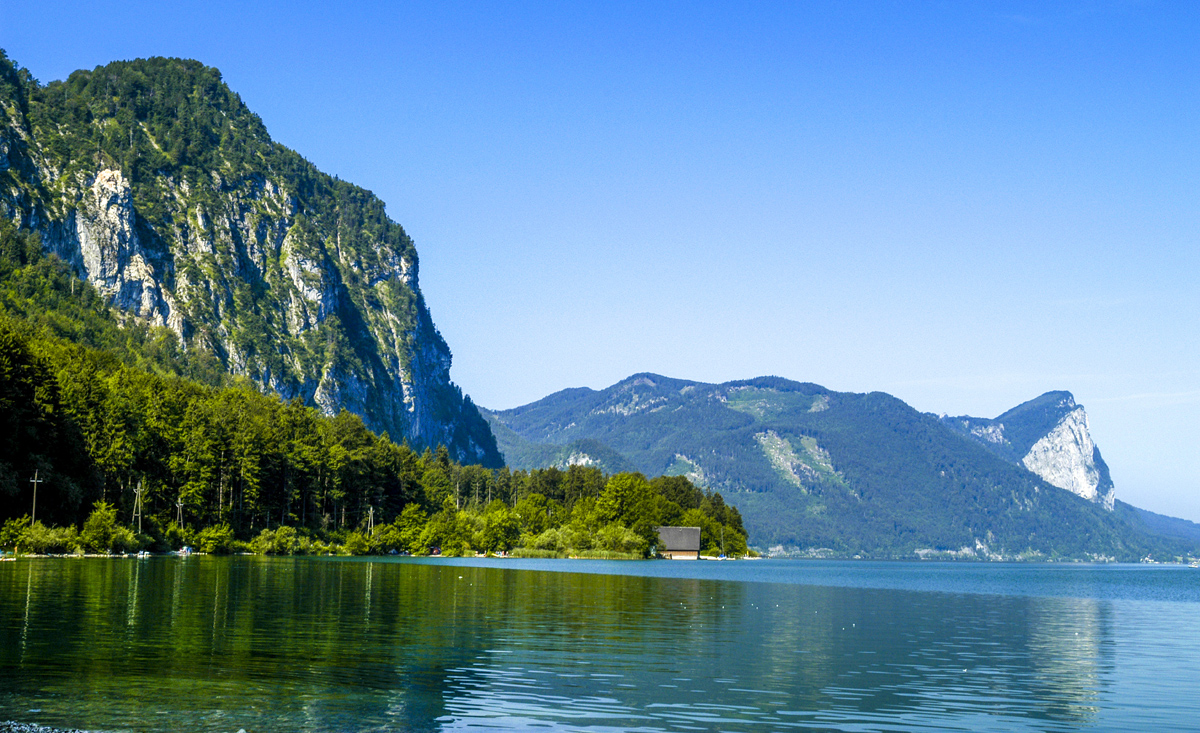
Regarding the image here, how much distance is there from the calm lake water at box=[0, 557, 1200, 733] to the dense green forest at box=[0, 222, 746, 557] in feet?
132

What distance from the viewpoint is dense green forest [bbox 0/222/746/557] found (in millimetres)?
99000

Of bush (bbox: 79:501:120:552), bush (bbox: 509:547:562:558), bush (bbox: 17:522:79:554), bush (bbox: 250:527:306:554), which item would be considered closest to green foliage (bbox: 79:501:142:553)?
bush (bbox: 79:501:120:552)

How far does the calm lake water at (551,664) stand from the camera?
2352cm

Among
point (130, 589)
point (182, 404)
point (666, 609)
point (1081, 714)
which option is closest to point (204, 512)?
point (182, 404)

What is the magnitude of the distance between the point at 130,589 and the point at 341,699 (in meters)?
36.7

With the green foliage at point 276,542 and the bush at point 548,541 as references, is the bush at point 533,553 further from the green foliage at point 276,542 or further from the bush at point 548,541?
Result: the green foliage at point 276,542

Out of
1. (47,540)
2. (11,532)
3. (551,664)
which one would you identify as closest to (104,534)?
(47,540)

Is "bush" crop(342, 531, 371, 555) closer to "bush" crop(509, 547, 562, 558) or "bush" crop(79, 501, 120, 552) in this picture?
"bush" crop(509, 547, 562, 558)

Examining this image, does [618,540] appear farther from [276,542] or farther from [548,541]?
[276,542]

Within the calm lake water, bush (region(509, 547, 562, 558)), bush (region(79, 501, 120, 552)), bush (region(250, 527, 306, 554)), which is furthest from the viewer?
bush (region(509, 547, 562, 558))

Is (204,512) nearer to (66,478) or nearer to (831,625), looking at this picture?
(66,478)

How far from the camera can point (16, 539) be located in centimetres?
9200

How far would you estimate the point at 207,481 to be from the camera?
12781 centimetres

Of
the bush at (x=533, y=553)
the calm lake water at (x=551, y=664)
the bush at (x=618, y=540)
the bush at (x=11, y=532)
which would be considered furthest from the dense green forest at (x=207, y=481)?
the calm lake water at (x=551, y=664)
